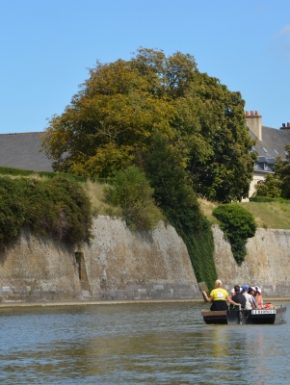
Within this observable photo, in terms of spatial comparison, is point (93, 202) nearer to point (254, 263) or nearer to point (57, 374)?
point (254, 263)

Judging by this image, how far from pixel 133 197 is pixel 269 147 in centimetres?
9640

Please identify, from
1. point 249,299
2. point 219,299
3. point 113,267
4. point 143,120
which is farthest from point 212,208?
point 219,299

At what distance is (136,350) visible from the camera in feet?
118

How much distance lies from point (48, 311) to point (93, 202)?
14.8 metres

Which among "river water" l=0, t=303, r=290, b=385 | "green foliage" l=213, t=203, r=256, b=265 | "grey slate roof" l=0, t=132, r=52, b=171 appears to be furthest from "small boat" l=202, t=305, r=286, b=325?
"grey slate roof" l=0, t=132, r=52, b=171

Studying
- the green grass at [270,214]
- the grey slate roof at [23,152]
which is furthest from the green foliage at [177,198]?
the grey slate roof at [23,152]

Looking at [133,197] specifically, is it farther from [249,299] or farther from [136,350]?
[136,350]

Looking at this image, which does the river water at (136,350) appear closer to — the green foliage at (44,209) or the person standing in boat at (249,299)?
the person standing in boat at (249,299)

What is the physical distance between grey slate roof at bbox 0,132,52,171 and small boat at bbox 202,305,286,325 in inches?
2914

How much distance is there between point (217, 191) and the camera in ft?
343

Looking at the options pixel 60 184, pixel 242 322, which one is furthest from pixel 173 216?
pixel 242 322

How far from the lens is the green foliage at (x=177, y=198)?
251 feet

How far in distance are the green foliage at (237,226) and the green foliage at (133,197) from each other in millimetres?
12037

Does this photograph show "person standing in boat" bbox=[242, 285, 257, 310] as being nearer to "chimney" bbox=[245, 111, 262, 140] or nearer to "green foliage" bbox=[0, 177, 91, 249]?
"green foliage" bbox=[0, 177, 91, 249]
